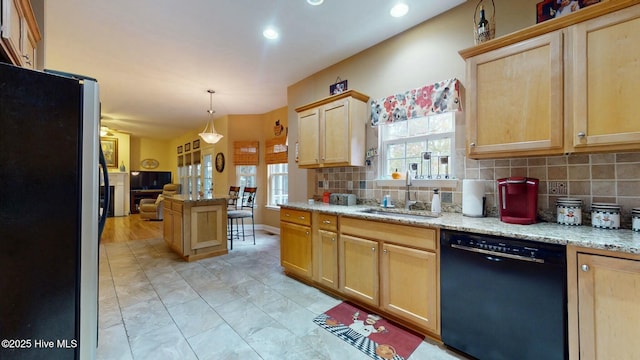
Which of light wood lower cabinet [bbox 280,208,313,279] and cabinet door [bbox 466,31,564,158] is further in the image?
light wood lower cabinet [bbox 280,208,313,279]

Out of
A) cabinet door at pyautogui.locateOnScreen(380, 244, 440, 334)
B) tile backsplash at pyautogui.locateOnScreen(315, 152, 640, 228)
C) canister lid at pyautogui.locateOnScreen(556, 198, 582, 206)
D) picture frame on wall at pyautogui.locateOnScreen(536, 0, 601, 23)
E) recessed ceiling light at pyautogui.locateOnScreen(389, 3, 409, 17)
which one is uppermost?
recessed ceiling light at pyautogui.locateOnScreen(389, 3, 409, 17)

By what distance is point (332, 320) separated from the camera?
2182 millimetres

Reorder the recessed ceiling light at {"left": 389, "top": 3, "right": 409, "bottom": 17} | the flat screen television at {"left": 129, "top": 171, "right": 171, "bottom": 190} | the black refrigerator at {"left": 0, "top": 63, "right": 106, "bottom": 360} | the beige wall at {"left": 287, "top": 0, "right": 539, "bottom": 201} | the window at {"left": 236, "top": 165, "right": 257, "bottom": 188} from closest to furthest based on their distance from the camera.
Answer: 1. the black refrigerator at {"left": 0, "top": 63, "right": 106, "bottom": 360}
2. the beige wall at {"left": 287, "top": 0, "right": 539, "bottom": 201}
3. the recessed ceiling light at {"left": 389, "top": 3, "right": 409, "bottom": 17}
4. the window at {"left": 236, "top": 165, "right": 257, "bottom": 188}
5. the flat screen television at {"left": 129, "top": 171, "right": 171, "bottom": 190}

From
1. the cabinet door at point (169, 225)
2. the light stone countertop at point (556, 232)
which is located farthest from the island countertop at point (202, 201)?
the light stone countertop at point (556, 232)

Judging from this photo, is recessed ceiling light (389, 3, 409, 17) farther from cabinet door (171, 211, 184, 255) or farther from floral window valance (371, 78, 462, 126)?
cabinet door (171, 211, 184, 255)

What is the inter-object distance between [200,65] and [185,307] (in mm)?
3076

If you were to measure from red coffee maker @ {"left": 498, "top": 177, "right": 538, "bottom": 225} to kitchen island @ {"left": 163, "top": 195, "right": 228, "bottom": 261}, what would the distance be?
3.59 metres

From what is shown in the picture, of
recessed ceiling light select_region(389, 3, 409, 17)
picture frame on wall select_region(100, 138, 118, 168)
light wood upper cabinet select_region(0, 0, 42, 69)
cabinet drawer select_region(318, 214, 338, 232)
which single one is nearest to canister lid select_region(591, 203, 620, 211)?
cabinet drawer select_region(318, 214, 338, 232)

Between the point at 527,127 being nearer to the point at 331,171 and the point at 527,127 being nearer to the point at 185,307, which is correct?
the point at 331,171

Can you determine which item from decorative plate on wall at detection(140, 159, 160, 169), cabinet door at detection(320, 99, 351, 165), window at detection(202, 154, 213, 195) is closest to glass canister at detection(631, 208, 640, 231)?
cabinet door at detection(320, 99, 351, 165)

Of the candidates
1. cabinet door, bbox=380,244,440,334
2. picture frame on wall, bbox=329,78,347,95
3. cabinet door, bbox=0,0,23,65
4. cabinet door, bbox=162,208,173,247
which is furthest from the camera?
cabinet door, bbox=162,208,173,247

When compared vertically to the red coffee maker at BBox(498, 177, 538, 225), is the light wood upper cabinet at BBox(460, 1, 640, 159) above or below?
above

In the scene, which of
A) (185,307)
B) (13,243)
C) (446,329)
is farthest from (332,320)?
(13,243)

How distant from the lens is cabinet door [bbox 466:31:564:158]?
5.32ft
